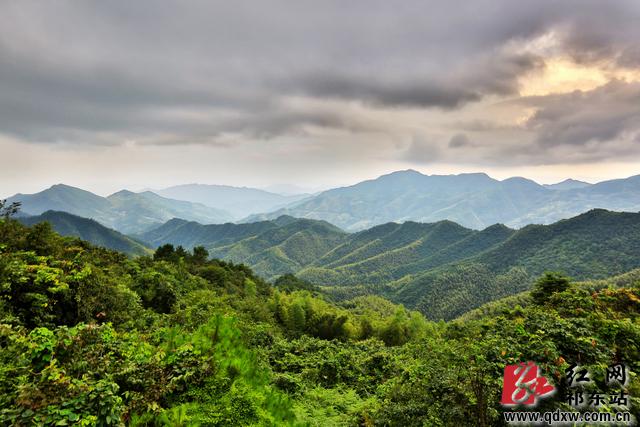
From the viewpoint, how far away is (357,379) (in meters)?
15.1

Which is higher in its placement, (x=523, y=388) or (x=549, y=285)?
(x=523, y=388)

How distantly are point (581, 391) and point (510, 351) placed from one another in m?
1.87

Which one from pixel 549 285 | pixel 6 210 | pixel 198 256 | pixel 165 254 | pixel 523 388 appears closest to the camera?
pixel 523 388

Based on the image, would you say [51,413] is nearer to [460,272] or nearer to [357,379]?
[357,379]

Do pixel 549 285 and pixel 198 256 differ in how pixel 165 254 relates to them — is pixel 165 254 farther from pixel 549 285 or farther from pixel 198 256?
pixel 549 285

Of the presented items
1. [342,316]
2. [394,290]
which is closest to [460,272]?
[394,290]

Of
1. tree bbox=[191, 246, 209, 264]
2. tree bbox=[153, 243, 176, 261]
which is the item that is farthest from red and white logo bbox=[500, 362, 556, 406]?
tree bbox=[191, 246, 209, 264]

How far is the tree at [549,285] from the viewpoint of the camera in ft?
67.8

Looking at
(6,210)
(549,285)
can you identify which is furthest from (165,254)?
(549,285)

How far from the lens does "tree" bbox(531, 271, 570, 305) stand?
2066 centimetres

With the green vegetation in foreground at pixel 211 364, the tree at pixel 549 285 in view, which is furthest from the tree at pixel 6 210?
the tree at pixel 549 285

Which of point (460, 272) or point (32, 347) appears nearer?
point (32, 347)

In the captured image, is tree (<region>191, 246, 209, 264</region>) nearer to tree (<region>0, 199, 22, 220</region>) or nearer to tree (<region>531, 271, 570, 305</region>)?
tree (<region>0, 199, 22, 220</region>)

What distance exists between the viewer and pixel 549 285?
2123cm
